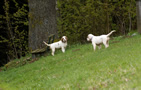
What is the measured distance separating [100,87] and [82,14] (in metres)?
13.9

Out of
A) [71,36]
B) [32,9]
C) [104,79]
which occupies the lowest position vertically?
[71,36]

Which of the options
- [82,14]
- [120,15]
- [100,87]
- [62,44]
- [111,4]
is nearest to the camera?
[100,87]

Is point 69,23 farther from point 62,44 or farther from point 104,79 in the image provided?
point 104,79

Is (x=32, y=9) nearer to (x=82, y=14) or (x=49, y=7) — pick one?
(x=49, y=7)

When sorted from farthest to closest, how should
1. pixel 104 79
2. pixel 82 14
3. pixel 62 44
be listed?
pixel 82 14
pixel 62 44
pixel 104 79

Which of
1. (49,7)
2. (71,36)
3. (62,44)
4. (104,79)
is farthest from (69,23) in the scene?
(104,79)

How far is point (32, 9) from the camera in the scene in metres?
15.8

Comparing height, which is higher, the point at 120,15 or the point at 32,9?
the point at 32,9

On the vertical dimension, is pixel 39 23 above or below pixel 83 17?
above

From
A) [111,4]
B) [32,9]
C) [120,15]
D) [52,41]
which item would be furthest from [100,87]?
[120,15]

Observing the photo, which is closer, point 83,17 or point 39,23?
point 39,23

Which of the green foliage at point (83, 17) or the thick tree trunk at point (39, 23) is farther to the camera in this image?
the green foliage at point (83, 17)

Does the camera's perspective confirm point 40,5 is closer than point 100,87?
No

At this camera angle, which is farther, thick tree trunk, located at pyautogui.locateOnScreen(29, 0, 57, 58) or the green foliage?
the green foliage
